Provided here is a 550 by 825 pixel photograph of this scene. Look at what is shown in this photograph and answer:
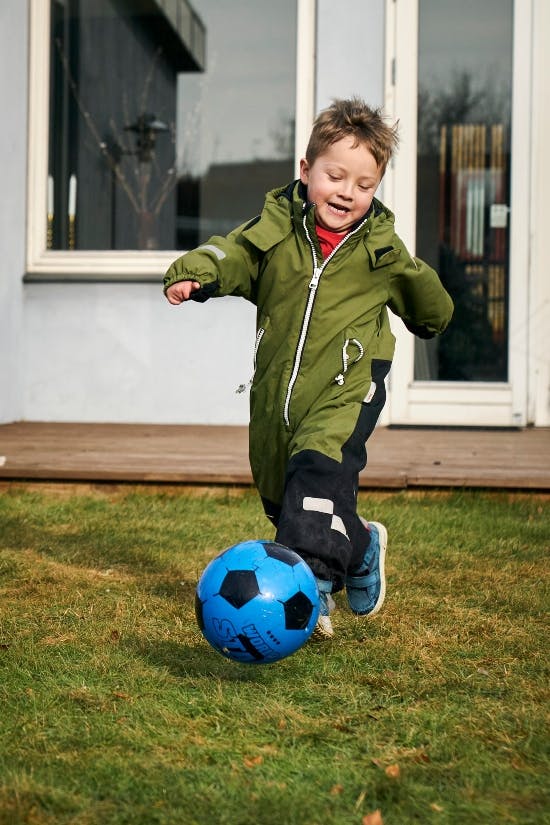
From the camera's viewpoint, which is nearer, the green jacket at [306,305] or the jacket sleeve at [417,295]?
the green jacket at [306,305]

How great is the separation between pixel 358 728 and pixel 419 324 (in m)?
1.47

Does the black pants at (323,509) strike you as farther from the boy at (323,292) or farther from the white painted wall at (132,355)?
the white painted wall at (132,355)

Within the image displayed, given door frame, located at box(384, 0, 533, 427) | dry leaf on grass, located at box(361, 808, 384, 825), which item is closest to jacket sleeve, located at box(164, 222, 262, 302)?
dry leaf on grass, located at box(361, 808, 384, 825)

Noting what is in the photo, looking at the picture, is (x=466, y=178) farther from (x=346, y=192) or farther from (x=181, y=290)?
(x=181, y=290)

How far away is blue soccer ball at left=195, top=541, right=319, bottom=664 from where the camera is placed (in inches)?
109

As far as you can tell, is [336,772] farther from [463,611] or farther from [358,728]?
[463,611]

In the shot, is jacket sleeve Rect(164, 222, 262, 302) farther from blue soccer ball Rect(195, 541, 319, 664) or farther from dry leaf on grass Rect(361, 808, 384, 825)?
dry leaf on grass Rect(361, 808, 384, 825)

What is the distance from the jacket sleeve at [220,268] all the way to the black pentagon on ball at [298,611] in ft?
3.10

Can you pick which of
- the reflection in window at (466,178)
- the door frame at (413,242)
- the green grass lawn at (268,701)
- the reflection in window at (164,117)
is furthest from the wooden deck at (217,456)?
the reflection in window at (164,117)

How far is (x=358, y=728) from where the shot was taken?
8.41 feet

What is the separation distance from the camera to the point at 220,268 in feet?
11.0

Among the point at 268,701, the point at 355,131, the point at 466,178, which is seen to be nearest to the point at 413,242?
the point at 466,178

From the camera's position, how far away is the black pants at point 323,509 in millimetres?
3164

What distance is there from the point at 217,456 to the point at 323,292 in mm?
3014
